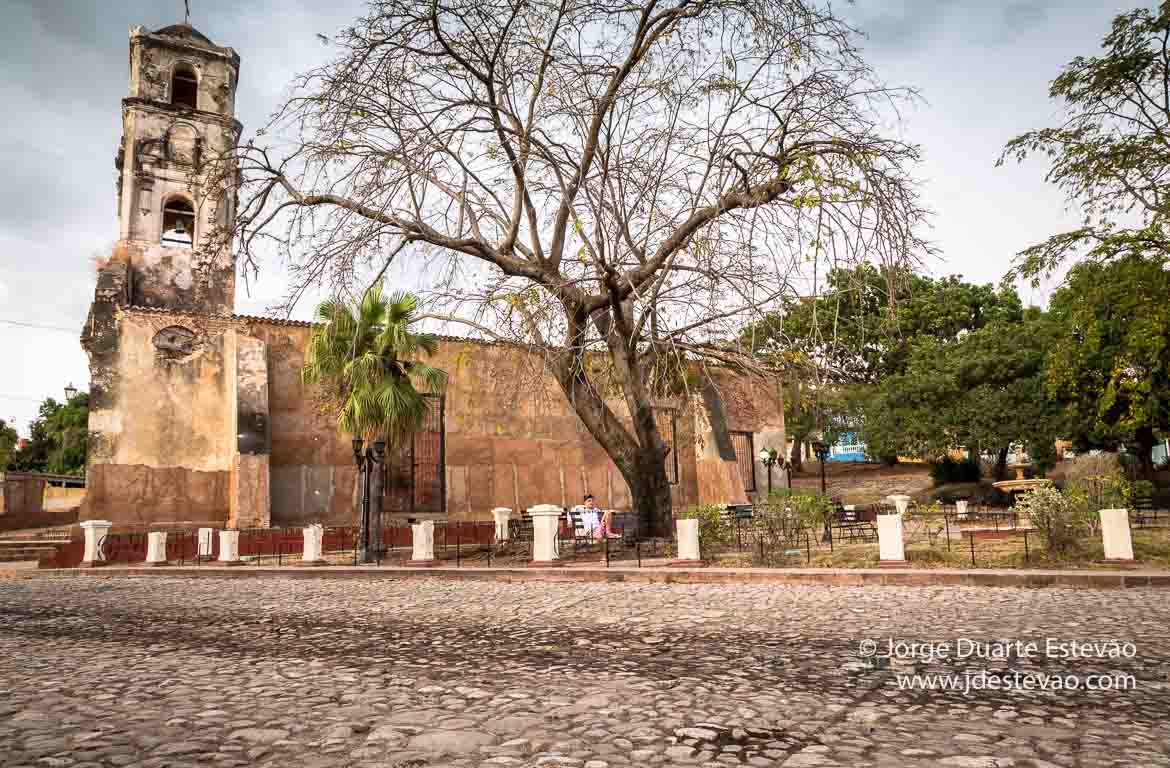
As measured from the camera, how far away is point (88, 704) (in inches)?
167

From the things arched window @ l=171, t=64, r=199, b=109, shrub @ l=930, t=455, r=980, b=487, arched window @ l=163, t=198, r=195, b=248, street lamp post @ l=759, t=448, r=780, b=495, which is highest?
arched window @ l=171, t=64, r=199, b=109

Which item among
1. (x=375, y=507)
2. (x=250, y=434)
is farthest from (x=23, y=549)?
(x=375, y=507)

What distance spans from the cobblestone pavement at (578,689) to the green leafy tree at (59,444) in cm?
5105

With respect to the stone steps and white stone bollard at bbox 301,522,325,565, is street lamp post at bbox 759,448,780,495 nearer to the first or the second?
white stone bollard at bbox 301,522,325,565

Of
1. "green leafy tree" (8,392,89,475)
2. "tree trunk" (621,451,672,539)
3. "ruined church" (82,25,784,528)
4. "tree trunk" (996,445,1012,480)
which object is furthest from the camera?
"green leafy tree" (8,392,89,475)

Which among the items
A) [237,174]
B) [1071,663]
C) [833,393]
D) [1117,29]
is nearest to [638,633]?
[1071,663]

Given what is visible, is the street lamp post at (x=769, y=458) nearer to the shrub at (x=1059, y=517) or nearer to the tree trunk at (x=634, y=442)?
the tree trunk at (x=634, y=442)

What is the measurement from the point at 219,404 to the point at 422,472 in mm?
5377

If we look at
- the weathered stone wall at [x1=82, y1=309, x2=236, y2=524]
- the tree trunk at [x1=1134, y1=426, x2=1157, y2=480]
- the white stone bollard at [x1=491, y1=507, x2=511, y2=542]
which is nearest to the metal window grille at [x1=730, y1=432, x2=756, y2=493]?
the white stone bollard at [x1=491, y1=507, x2=511, y2=542]

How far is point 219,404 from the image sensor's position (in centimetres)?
2044

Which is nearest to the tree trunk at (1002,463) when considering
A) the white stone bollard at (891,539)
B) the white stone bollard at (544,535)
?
the white stone bollard at (891,539)

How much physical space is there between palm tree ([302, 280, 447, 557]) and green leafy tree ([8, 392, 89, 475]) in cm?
4278

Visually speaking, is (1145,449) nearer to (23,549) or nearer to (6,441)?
(23,549)

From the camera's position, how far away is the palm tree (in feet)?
53.0
